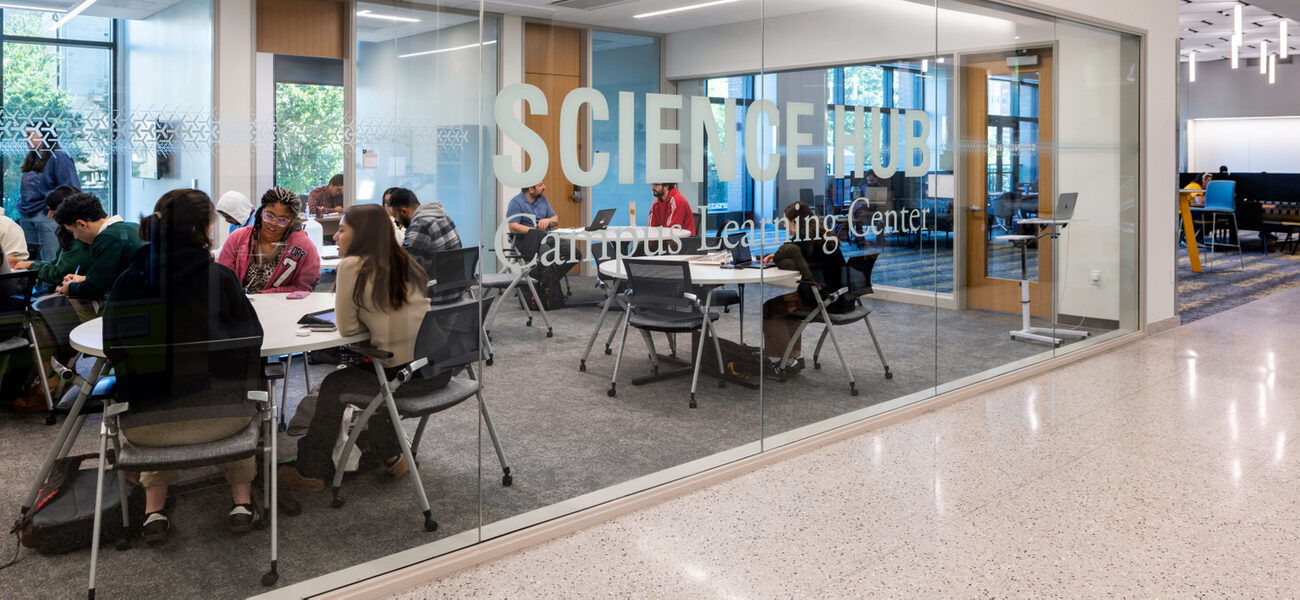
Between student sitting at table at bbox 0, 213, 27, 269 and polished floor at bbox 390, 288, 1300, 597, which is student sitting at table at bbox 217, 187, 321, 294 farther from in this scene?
polished floor at bbox 390, 288, 1300, 597

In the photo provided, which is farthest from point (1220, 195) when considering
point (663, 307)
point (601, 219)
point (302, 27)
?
point (302, 27)

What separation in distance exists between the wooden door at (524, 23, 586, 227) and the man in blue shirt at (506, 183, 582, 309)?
1.7 inches

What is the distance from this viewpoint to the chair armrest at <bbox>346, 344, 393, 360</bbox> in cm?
312

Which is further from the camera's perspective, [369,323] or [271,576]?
[369,323]

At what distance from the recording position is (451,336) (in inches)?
134

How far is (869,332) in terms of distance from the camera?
5.23 metres

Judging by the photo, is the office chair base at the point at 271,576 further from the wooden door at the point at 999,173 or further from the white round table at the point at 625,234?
the wooden door at the point at 999,173

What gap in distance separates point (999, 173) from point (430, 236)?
438 centimetres

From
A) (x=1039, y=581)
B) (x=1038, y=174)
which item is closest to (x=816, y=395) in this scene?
(x=1039, y=581)

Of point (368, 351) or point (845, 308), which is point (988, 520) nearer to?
point (845, 308)

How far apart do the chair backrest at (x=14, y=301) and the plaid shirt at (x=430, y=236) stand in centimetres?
110

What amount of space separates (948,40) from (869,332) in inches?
73.8

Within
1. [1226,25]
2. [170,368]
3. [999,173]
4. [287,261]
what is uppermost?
[1226,25]

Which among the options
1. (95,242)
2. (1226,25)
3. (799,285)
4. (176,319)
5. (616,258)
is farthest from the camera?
(1226,25)
